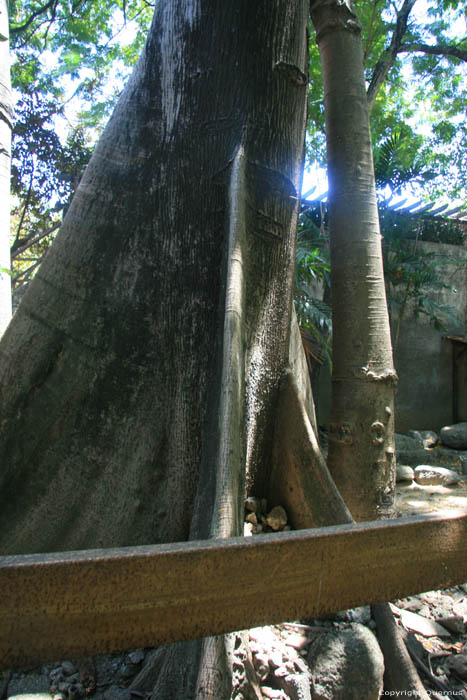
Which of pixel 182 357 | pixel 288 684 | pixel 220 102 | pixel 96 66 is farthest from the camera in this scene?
pixel 96 66

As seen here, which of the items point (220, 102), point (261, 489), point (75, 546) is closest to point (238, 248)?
point (220, 102)

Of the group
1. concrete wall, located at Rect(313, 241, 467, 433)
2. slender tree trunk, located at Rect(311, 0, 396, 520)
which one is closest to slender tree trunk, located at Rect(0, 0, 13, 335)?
slender tree trunk, located at Rect(311, 0, 396, 520)

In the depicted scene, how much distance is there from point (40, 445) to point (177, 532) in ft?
2.10

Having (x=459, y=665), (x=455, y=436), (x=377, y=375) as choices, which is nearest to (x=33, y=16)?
(x=377, y=375)

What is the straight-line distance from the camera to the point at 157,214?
6.69 ft

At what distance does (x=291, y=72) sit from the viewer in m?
2.18


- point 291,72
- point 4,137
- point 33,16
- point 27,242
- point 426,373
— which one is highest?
point 33,16

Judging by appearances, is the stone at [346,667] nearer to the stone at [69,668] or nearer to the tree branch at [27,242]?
the stone at [69,668]

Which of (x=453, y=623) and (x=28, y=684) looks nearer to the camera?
(x=28, y=684)

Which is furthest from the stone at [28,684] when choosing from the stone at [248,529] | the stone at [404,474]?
the stone at [404,474]

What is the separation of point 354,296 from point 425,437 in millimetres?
6969

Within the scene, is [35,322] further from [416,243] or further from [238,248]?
[416,243]

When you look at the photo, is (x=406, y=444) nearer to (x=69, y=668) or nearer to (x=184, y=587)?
(x=69, y=668)

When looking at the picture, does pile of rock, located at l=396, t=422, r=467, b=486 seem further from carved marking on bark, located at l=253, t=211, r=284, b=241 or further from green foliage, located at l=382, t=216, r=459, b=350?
carved marking on bark, located at l=253, t=211, r=284, b=241
